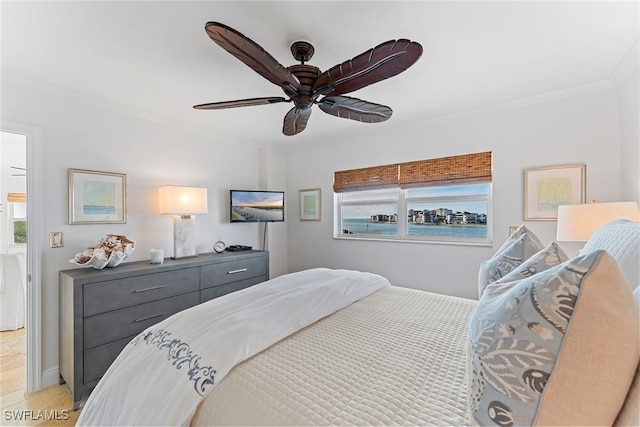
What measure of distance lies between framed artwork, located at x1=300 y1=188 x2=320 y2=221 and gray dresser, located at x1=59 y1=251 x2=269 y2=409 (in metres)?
1.70

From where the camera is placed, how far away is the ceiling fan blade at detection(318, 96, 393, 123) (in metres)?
1.77

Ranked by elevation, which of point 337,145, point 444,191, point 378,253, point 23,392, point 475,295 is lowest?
point 23,392

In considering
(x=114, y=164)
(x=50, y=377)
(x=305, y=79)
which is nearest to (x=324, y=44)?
(x=305, y=79)

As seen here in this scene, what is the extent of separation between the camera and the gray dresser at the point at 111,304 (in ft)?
6.49

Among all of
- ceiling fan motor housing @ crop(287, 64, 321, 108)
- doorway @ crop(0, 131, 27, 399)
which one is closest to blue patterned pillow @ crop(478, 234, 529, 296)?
ceiling fan motor housing @ crop(287, 64, 321, 108)

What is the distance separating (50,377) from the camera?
220cm

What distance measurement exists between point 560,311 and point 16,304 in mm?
5120

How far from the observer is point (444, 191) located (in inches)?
122

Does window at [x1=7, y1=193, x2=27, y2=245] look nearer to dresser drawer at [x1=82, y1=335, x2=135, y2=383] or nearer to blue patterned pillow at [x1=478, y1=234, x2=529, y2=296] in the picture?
dresser drawer at [x1=82, y1=335, x2=135, y2=383]

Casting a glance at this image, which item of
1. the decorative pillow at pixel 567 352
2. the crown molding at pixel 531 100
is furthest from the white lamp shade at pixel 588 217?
the decorative pillow at pixel 567 352

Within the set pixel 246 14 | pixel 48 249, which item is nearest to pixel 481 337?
pixel 246 14

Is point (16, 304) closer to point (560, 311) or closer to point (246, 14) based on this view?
point (246, 14)

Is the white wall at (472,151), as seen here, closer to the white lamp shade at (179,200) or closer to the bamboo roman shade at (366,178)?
the bamboo roman shade at (366,178)

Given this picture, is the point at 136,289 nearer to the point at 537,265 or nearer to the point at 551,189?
the point at 537,265
